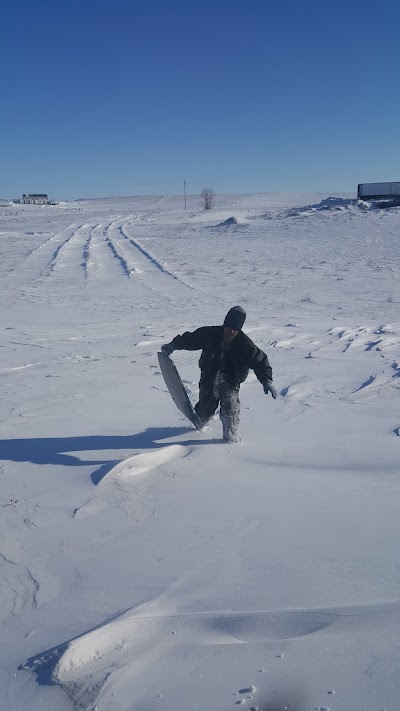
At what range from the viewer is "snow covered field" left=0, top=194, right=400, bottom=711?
230cm

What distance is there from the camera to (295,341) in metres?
8.90

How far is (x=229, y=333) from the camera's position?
445 centimetres

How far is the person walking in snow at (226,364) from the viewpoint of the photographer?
14.6 feet

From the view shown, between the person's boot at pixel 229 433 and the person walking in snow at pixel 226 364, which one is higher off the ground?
the person walking in snow at pixel 226 364

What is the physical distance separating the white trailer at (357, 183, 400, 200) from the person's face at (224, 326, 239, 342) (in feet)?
149

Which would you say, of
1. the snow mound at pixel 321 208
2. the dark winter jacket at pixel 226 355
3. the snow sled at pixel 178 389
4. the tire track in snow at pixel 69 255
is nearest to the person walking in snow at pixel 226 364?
the dark winter jacket at pixel 226 355

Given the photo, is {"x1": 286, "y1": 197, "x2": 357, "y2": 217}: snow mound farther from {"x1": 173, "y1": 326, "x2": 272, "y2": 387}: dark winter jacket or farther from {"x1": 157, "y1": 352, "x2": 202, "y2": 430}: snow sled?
{"x1": 173, "y1": 326, "x2": 272, "y2": 387}: dark winter jacket

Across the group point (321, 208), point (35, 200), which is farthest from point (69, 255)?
point (35, 200)

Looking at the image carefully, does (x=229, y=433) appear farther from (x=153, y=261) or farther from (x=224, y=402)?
(x=153, y=261)

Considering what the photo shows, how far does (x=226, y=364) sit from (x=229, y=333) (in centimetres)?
30

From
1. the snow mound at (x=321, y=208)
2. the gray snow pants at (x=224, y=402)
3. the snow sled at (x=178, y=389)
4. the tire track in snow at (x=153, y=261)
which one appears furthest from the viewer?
the snow mound at (x=321, y=208)

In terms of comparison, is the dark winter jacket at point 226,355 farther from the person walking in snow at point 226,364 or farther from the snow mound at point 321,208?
the snow mound at point 321,208

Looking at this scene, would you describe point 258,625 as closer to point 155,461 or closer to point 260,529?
point 260,529

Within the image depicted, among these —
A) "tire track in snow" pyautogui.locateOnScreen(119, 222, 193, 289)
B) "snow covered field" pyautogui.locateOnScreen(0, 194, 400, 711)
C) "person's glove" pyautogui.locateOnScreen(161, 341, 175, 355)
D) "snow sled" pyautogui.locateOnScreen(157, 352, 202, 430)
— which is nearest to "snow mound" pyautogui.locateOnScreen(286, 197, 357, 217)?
"tire track in snow" pyautogui.locateOnScreen(119, 222, 193, 289)
